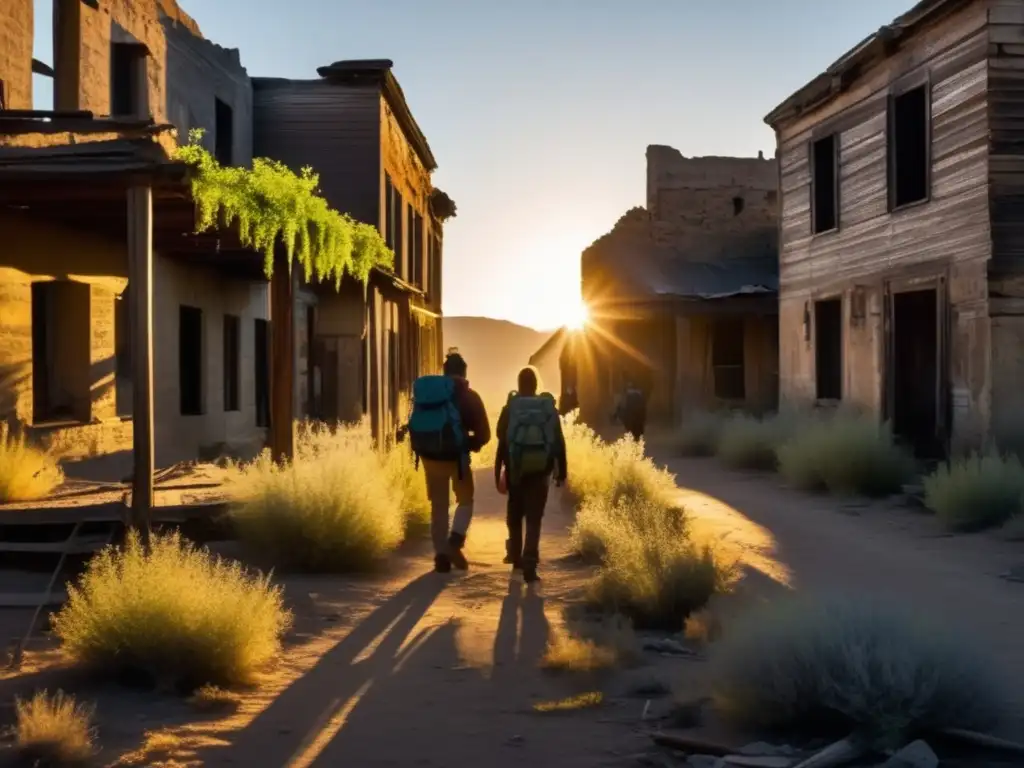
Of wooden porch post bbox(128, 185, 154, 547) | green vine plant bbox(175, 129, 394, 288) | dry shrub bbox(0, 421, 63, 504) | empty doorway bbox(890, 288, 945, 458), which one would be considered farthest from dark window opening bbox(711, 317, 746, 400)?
wooden porch post bbox(128, 185, 154, 547)

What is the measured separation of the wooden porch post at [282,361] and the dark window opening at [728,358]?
54.6ft

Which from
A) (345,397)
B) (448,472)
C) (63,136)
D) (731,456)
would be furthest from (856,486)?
(63,136)

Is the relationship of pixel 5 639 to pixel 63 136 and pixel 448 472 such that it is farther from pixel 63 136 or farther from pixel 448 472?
pixel 63 136

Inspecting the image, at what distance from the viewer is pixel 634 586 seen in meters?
7.72

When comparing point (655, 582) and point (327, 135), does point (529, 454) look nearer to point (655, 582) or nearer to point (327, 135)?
point (655, 582)

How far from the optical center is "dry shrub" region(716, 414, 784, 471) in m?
19.1

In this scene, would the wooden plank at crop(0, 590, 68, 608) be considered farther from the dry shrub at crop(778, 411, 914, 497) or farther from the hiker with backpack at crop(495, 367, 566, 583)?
the dry shrub at crop(778, 411, 914, 497)

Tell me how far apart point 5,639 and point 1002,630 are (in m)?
6.35

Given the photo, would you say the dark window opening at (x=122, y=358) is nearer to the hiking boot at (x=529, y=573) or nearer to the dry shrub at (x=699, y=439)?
the hiking boot at (x=529, y=573)

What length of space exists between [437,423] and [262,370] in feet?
33.5

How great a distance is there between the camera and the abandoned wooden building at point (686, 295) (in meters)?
26.5

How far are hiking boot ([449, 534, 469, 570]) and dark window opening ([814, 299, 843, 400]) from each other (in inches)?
448

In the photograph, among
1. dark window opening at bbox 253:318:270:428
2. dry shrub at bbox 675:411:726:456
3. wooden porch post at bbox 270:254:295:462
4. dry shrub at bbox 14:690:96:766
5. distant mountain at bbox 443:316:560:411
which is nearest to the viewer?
dry shrub at bbox 14:690:96:766

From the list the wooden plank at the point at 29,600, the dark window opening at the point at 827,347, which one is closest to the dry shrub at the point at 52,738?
the wooden plank at the point at 29,600
